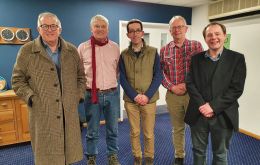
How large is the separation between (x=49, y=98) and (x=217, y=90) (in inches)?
51.5

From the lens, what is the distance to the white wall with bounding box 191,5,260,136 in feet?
10.4

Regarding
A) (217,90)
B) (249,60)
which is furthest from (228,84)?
(249,60)

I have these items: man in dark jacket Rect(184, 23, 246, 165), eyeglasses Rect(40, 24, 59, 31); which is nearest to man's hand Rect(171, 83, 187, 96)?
man in dark jacket Rect(184, 23, 246, 165)

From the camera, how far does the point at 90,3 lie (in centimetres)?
355

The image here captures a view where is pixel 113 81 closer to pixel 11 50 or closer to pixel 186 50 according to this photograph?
pixel 186 50

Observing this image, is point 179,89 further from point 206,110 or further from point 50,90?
point 50,90

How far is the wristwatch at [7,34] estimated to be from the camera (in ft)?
10.1

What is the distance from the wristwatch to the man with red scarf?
1.60 meters

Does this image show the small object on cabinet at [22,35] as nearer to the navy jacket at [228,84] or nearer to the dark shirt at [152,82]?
the dark shirt at [152,82]

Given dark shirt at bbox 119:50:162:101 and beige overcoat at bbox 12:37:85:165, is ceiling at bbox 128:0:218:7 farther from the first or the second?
beige overcoat at bbox 12:37:85:165

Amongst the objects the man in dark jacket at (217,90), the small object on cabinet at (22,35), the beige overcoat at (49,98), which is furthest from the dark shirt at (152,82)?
the small object on cabinet at (22,35)

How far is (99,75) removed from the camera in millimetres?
2092

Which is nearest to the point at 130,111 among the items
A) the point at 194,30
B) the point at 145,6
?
A: the point at 145,6

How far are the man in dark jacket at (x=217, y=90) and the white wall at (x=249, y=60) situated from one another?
6.08 ft
